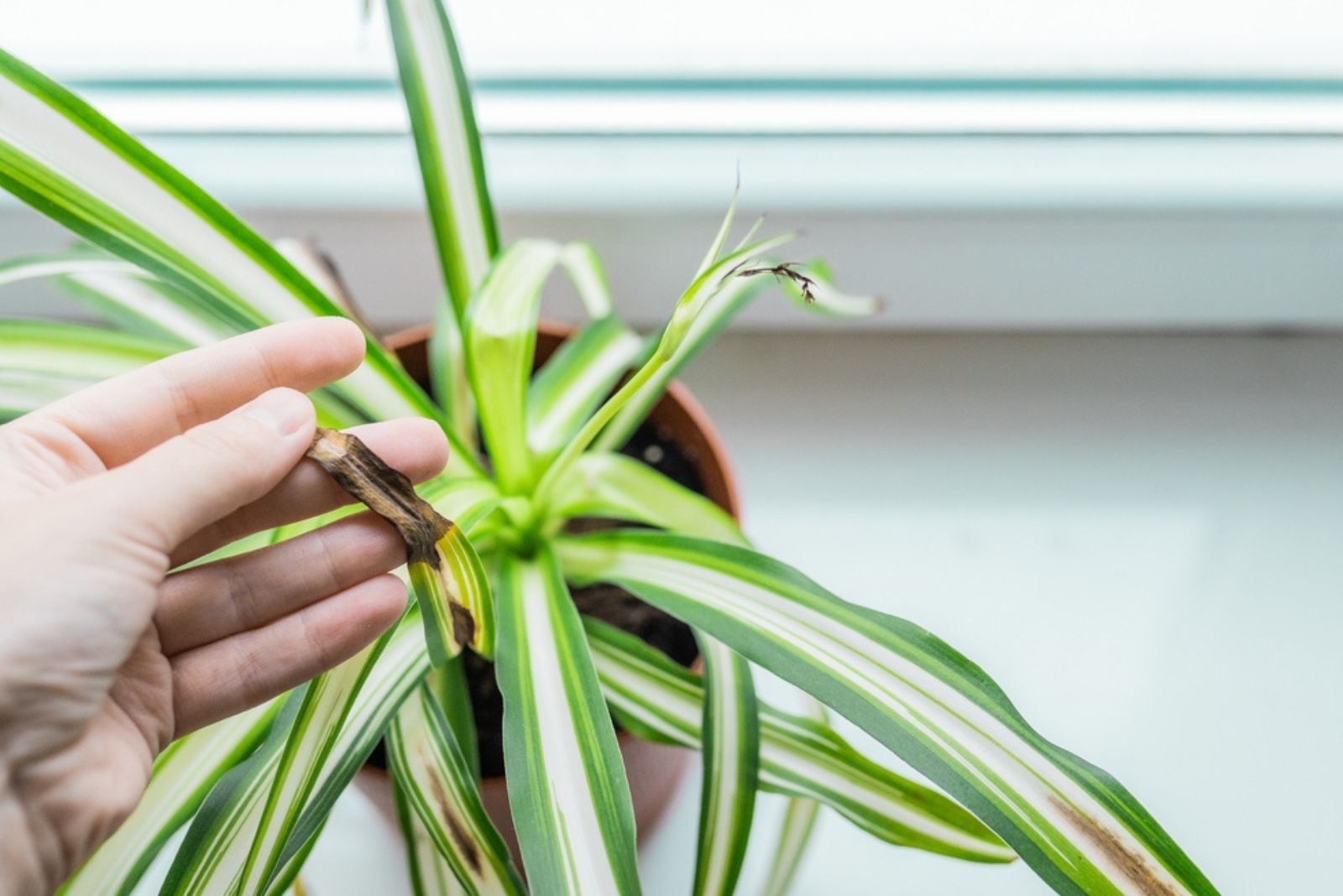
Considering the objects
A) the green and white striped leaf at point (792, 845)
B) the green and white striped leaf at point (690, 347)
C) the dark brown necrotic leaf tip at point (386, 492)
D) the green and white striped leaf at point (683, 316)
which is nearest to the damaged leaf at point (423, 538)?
the dark brown necrotic leaf tip at point (386, 492)

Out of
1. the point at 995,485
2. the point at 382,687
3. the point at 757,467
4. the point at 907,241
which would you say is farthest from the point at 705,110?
the point at 382,687

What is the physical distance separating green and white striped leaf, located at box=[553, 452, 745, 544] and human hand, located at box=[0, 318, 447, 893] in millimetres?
116

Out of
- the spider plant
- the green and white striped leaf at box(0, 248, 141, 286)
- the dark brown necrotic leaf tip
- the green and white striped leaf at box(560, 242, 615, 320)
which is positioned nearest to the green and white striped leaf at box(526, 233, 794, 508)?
the spider plant

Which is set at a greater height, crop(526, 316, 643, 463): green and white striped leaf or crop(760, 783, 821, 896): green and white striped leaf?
crop(526, 316, 643, 463): green and white striped leaf

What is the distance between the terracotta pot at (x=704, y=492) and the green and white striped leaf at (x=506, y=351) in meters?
0.15

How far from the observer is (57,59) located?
82cm

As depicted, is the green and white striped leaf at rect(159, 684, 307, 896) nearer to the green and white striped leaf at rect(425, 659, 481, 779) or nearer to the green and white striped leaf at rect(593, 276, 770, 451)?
the green and white striped leaf at rect(425, 659, 481, 779)

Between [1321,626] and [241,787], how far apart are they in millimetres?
901

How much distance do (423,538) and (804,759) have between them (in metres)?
0.30

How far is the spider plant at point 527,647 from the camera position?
0.47 metres

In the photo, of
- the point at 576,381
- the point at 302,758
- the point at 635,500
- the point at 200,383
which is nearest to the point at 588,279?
the point at 576,381

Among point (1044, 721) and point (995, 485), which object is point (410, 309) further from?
point (1044, 721)

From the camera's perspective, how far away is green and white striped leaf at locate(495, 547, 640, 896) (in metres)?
0.46

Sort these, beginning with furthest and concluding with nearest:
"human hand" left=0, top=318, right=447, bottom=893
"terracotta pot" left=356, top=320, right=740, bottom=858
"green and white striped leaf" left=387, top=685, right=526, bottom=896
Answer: "terracotta pot" left=356, top=320, right=740, bottom=858, "green and white striped leaf" left=387, top=685, right=526, bottom=896, "human hand" left=0, top=318, right=447, bottom=893
